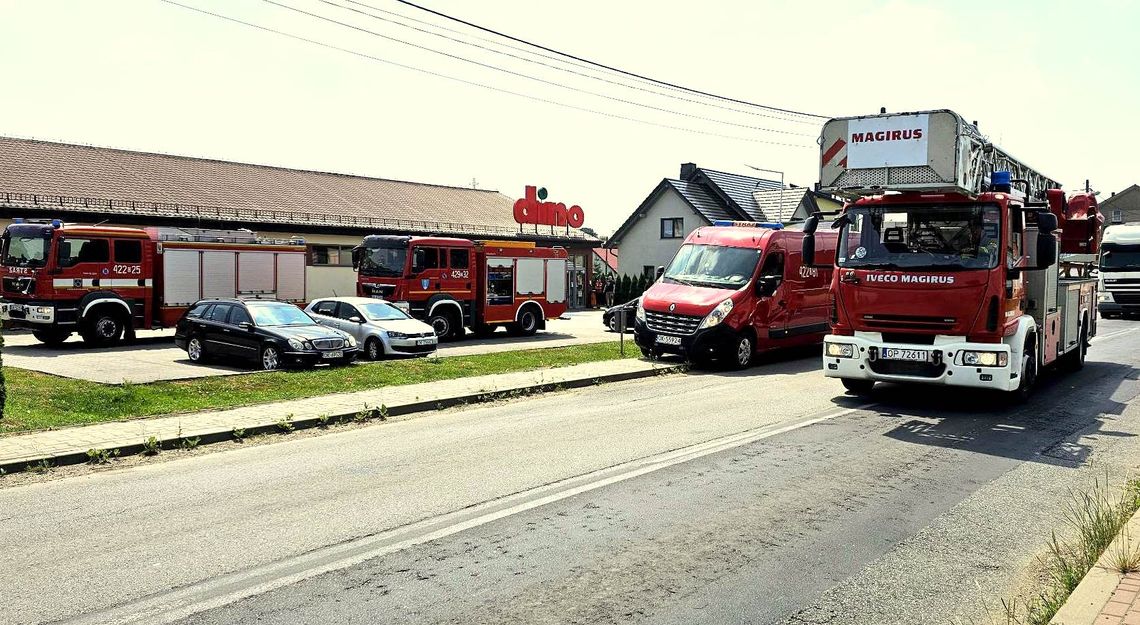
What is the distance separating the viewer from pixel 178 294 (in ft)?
76.7

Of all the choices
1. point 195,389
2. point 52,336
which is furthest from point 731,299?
point 52,336

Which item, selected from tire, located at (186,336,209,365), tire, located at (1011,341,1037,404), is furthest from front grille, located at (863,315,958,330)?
tire, located at (186,336,209,365)

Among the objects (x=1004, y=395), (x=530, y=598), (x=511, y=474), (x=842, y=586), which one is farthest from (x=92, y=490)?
(x=1004, y=395)

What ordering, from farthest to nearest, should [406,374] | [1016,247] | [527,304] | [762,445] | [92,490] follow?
[527,304] → [406,374] → [1016,247] → [762,445] → [92,490]

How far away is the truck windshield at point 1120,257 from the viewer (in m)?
32.9

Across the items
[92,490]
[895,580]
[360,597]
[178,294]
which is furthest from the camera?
[178,294]

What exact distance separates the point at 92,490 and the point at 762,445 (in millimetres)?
6215

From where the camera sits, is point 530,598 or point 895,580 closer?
point 530,598

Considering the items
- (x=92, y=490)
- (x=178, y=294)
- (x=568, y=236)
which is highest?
(x=568, y=236)

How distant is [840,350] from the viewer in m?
11.8

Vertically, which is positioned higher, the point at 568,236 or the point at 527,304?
the point at 568,236

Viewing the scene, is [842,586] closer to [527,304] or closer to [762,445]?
[762,445]

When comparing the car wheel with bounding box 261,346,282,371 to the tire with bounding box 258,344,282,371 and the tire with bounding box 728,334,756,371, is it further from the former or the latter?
the tire with bounding box 728,334,756,371

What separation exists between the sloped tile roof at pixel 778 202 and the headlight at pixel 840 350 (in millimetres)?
34006
